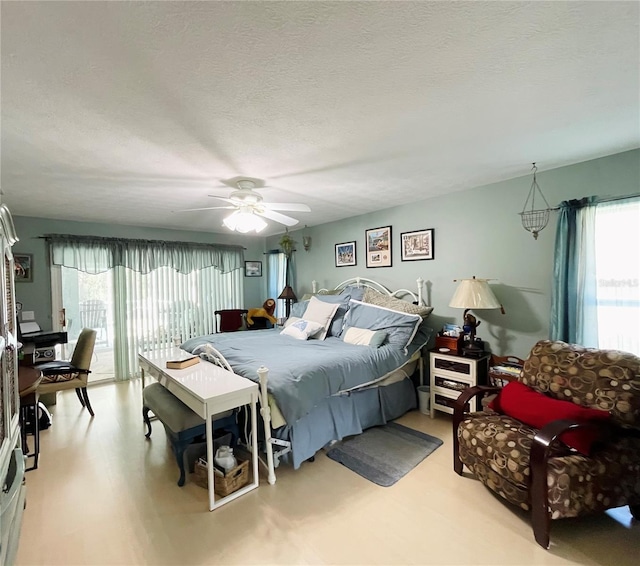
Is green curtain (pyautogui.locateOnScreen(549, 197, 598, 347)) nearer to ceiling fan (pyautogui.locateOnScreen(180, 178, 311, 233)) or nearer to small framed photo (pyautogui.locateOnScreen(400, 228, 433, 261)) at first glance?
small framed photo (pyautogui.locateOnScreen(400, 228, 433, 261))

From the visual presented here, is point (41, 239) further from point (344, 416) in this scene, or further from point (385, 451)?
point (385, 451)

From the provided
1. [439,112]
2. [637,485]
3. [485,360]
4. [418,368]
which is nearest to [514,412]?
[637,485]

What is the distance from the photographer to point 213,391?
2.06 metres

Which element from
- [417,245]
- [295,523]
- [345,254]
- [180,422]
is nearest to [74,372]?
[180,422]

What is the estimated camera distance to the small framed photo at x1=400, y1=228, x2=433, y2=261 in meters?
3.66

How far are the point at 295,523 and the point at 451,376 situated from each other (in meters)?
1.97

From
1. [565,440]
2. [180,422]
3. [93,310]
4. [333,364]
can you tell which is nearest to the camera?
[565,440]

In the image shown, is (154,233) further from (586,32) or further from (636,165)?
(636,165)

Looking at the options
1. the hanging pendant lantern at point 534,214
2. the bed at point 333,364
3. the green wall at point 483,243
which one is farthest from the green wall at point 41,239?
the hanging pendant lantern at point 534,214

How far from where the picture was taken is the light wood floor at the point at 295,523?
1644mm

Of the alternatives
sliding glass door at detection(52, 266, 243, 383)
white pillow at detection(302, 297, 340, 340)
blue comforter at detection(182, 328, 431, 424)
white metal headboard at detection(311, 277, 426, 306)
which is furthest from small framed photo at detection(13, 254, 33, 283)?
white metal headboard at detection(311, 277, 426, 306)

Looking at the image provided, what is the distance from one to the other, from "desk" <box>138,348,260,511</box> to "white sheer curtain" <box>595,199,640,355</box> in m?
2.81

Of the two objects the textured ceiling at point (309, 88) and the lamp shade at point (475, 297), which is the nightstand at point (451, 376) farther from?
the textured ceiling at point (309, 88)

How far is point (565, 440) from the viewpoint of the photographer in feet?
6.03
